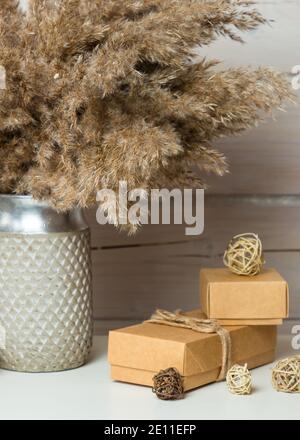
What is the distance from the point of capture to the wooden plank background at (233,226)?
130 centimetres

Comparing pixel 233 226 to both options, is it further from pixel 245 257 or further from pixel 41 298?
pixel 41 298

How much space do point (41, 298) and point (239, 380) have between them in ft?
0.87

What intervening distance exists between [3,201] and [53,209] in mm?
67

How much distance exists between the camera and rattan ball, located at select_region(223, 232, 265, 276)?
1021mm

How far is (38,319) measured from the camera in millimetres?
974

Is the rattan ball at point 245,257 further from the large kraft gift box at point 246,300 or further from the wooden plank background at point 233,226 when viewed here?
the wooden plank background at point 233,226

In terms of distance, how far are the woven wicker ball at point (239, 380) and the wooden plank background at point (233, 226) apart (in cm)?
43

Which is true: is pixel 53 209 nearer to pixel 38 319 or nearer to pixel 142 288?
pixel 38 319

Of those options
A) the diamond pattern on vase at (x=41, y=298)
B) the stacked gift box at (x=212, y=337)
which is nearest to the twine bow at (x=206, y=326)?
the stacked gift box at (x=212, y=337)

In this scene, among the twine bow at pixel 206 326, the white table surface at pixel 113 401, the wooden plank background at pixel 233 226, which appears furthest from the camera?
the wooden plank background at pixel 233 226

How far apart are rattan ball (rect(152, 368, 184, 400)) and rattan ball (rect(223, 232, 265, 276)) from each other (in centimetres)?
20

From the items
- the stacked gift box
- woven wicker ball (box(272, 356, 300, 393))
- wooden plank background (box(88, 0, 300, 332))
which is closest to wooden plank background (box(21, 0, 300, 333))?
wooden plank background (box(88, 0, 300, 332))

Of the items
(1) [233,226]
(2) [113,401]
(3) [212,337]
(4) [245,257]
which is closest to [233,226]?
(1) [233,226]

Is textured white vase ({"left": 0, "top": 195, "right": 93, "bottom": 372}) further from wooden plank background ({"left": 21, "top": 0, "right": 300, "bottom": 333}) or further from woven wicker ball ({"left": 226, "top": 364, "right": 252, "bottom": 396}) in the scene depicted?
wooden plank background ({"left": 21, "top": 0, "right": 300, "bottom": 333})
